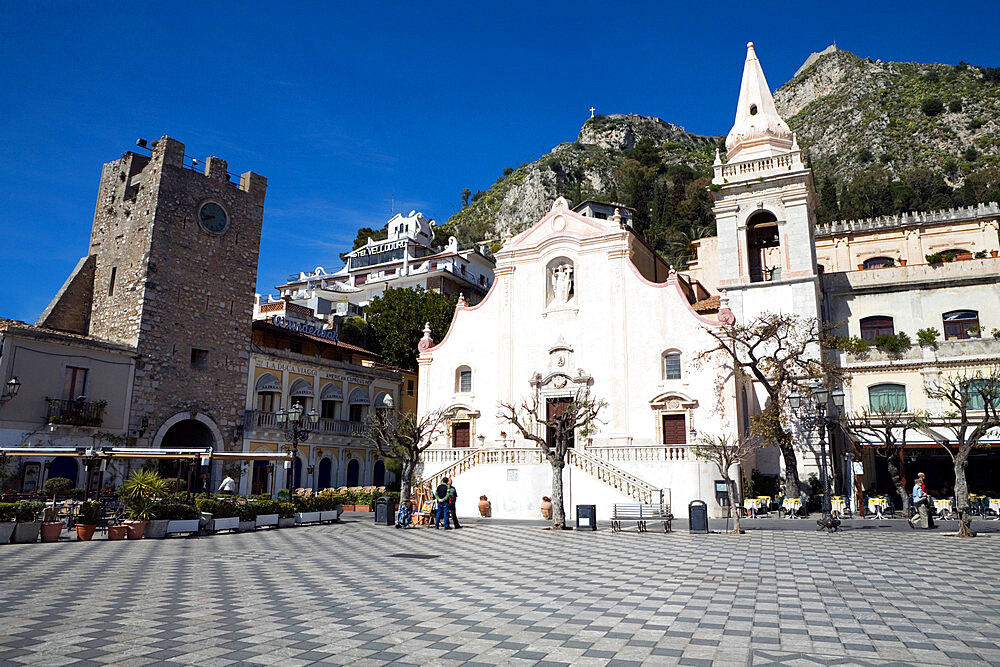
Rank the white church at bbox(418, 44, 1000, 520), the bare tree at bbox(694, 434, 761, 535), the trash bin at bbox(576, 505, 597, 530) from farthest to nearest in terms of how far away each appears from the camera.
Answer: the white church at bbox(418, 44, 1000, 520) → the bare tree at bbox(694, 434, 761, 535) → the trash bin at bbox(576, 505, 597, 530)

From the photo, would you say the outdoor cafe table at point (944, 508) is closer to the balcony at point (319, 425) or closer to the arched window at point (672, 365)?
the arched window at point (672, 365)

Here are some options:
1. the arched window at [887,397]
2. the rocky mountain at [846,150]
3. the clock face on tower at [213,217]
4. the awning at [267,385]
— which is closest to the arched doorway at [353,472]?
the awning at [267,385]

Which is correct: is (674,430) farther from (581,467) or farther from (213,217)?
(213,217)

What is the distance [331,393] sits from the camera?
41.4 meters

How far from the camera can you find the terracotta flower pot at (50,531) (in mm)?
18172

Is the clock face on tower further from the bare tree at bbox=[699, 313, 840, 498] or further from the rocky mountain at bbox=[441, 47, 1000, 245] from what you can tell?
the rocky mountain at bbox=[441, 47, 1000, 245]

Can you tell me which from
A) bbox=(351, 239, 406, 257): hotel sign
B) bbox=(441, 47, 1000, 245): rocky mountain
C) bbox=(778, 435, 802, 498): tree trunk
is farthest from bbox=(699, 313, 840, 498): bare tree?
bbox=(351, 239, 406, 257): hotel sign

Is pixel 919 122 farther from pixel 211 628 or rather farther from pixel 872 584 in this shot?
pixel 211 628

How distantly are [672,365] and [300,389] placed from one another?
21.2m

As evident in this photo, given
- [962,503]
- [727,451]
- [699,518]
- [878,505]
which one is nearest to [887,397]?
[878,505]

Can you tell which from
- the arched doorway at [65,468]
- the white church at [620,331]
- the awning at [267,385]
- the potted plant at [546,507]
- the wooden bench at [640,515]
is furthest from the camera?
the awning at [267,385]

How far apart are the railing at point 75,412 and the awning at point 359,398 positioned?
1521cm

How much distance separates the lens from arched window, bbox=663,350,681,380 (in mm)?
33125

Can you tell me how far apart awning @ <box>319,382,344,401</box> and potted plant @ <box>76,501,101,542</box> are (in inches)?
841
